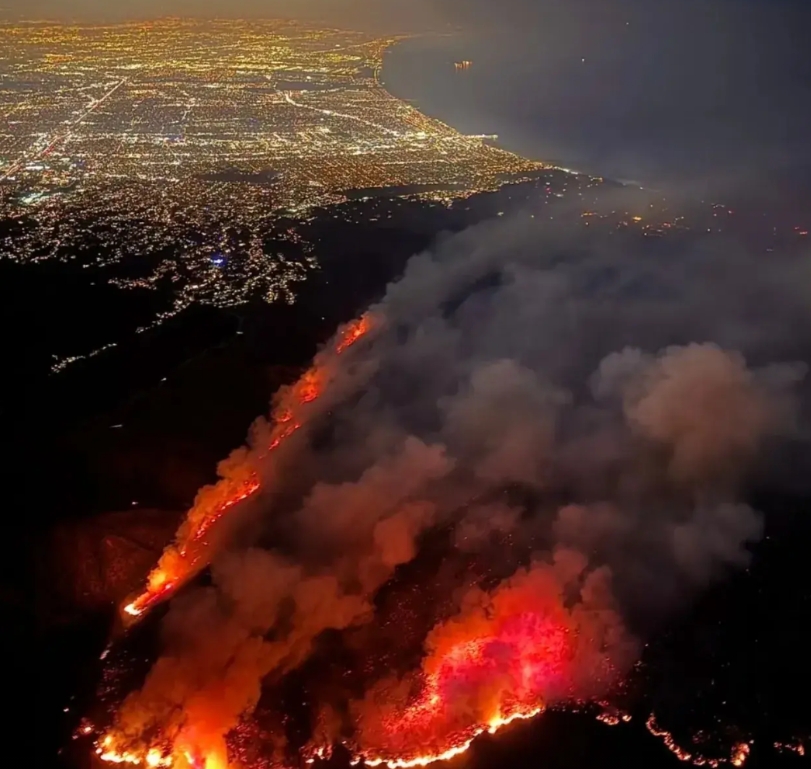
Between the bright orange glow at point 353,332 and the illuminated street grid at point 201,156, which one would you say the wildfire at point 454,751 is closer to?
the bright orange glow at point 353,332

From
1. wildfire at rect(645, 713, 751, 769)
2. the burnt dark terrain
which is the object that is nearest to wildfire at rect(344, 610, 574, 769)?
the burnt dark terrain

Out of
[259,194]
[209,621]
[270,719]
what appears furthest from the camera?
[259,194]

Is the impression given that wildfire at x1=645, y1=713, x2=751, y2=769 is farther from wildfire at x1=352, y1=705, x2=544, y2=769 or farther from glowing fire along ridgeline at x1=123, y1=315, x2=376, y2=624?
glowing fire along ridgeline at x1=123, y1=315, x2=376, y2=624

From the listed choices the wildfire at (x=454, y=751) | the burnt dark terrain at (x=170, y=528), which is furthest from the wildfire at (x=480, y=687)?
the burnt dark terrain at (x=170, y=528)

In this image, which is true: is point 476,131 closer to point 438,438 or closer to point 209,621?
point 438,438

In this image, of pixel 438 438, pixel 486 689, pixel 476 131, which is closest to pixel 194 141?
pixel 476 131

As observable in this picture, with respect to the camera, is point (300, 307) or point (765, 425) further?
point (300, 307)
